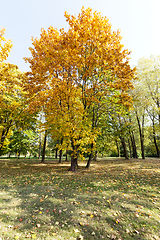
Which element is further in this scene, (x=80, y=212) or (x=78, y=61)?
(x=78, y=61)

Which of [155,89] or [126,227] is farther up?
[155,89]

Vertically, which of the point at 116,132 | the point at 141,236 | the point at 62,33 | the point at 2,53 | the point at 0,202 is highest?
the point at 62,33

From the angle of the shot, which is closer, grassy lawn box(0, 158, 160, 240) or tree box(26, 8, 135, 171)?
grassy lawn box(0, 158, 160, 240)

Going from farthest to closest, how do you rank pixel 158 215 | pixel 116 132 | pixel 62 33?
pixel 116 132 → pixel 62 33 → pixel 158 215

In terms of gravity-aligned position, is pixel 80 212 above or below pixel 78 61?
below

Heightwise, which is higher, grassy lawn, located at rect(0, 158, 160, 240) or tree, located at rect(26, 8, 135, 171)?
tree, located at rect(26, 8, 135, 171)

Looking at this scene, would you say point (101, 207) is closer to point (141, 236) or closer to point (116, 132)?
point (141, 236)

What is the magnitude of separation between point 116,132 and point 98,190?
12.7 m

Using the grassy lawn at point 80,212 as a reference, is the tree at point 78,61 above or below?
above

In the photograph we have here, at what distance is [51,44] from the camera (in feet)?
31.4

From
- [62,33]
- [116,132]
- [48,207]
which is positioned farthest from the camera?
[116,132]

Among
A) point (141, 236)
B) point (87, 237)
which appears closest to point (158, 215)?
point (141, 236)

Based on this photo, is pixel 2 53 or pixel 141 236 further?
pixel 2 53

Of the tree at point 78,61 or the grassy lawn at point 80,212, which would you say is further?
the tree at point 78,61
